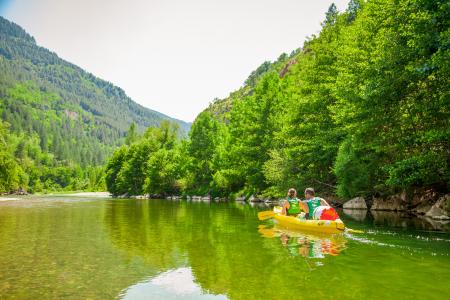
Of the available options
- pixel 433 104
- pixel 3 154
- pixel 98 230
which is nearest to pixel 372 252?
pixel 433 104

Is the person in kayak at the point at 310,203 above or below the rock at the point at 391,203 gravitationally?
above

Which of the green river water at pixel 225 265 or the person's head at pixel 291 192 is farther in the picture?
the person's head at pixel 291 192

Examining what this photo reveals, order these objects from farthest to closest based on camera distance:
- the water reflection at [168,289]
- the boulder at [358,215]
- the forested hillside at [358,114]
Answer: the boulder at [358,215] → the forested hillside at [358,114] → the water reflection at [168,289]

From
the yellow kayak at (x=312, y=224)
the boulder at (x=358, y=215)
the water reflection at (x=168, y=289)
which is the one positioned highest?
the yellow kayak at (x=312, y=224)

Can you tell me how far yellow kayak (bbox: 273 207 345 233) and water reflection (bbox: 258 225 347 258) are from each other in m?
0.25

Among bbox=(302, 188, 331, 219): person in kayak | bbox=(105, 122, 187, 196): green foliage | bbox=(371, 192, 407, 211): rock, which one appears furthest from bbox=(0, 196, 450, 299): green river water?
bbox=(105, 122, 187, 196): green foliage

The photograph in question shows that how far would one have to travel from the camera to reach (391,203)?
28.0m

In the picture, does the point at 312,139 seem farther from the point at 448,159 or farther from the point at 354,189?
the point at 448,159

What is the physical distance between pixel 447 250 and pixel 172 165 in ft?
212

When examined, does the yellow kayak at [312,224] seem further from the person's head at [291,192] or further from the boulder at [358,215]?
the boulder at [358,215]

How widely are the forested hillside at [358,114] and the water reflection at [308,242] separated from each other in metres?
4.73

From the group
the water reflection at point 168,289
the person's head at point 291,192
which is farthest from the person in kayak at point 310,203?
the water reflection at point 168,289

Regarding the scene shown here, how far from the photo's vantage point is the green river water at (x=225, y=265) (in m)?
7.00

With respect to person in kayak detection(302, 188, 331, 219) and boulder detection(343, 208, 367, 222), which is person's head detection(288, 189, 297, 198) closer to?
person in kayak detection(302, 188, 331, 219)
